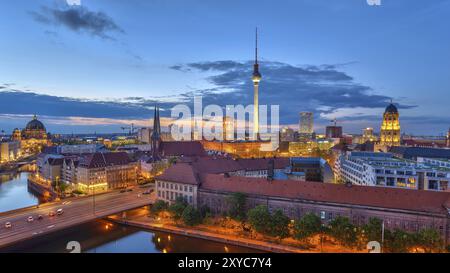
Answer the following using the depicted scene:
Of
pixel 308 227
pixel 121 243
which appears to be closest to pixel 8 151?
pixel 121 243

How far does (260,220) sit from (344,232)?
27.5 ft

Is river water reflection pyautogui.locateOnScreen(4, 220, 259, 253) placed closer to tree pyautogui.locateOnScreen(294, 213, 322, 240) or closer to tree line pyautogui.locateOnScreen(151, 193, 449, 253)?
tree line pyautogui.locateOnScreen(151, 193, 449, 253)

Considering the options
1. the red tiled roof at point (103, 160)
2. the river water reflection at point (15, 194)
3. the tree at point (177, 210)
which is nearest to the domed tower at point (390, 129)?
the red tiled roof at point (103, 160)

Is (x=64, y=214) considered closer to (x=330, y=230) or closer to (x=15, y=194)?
(x=330, y=230)

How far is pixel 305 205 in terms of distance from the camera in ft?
116

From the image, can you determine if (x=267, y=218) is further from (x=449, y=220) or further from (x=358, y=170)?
(x=358, y=170)

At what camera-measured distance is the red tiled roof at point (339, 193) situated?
3044 cm

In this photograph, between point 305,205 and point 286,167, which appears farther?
point 286,167

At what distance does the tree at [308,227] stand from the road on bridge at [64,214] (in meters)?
25.7

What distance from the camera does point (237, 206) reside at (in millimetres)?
37031

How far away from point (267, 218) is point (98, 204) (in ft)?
93.0

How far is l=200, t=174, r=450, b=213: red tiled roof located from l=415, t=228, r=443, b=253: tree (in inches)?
127

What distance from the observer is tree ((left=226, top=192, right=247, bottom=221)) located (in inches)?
1457
